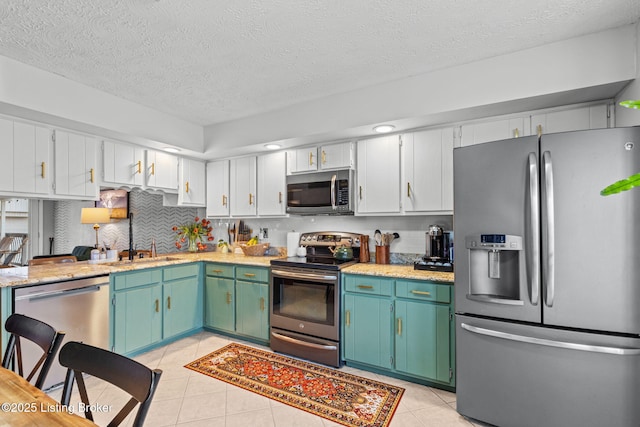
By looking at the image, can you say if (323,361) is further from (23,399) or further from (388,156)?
(23,399)

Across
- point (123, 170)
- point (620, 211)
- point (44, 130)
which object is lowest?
point (620, 211)

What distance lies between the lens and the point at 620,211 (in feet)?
5.71

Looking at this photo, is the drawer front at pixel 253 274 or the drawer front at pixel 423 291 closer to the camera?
the drawer front at pixel 423 291

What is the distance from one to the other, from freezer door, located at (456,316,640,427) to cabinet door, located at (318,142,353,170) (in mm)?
1782

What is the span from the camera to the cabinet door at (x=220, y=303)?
3594 millimetres

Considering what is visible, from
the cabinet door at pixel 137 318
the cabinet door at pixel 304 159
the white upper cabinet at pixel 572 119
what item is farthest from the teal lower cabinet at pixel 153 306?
the white upper cabinet at pixel 572 119

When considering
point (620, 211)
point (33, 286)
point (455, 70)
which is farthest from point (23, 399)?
point (455, 70)

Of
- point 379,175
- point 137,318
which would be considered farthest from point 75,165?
point 379,175

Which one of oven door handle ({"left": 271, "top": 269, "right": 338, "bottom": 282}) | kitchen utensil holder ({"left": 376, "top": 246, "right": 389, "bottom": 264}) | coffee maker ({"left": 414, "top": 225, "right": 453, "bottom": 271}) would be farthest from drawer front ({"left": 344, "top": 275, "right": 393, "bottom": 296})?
kitchen utensil holder ({"left": 376, "top": 246, "right": 389, "bottom": 264})

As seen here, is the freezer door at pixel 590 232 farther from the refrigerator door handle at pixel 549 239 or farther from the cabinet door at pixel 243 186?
the cabinet door at pixel 243 186

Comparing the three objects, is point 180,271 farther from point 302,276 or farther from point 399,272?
point 399,272

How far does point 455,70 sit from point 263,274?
253 centimetres

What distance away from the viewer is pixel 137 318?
Answer: 3.12 metres

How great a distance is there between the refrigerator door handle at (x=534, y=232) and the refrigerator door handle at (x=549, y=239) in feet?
0.13
